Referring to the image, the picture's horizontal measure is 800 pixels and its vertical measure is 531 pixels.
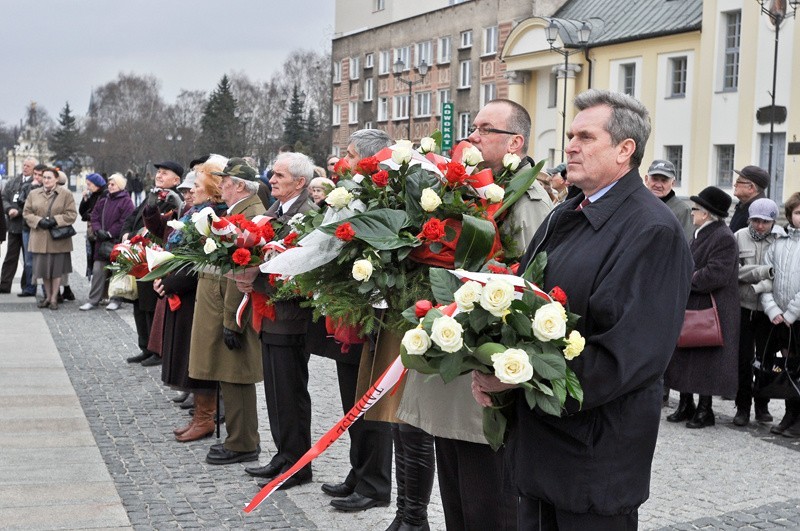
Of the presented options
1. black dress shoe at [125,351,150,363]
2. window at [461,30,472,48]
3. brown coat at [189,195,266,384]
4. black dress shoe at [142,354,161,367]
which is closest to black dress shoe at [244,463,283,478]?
brown coat at [189,195,266,384]

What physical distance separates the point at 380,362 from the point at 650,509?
2096mm

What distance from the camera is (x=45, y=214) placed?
15.6 meters

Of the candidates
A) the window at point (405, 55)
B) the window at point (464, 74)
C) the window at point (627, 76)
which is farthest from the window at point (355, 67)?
the window at point (627, 76)

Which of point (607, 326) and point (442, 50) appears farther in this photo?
point (442, 50)

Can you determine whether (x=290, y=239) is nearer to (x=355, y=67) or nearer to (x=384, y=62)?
(x=384, y=62)

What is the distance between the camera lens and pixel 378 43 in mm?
63781

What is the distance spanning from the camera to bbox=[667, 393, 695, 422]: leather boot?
886cm

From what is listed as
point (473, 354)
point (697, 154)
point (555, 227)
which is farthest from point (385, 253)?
point (697, 154)

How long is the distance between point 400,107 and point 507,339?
196 ft

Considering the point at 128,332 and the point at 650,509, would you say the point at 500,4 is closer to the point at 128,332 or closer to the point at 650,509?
the point at 128,332

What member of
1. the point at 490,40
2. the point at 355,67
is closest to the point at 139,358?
the point at 490,40

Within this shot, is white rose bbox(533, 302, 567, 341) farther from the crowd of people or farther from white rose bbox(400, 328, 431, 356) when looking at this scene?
white rose bbox(400, 328, 431, 356)

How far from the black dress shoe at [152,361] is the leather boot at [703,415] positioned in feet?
17.7

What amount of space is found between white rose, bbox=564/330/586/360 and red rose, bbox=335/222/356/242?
5.28 feet
